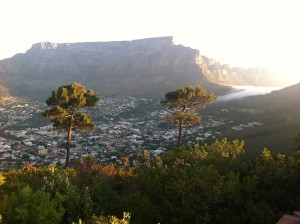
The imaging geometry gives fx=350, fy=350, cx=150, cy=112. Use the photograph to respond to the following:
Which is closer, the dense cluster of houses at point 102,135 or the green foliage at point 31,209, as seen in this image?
the green foliage at point 31,209

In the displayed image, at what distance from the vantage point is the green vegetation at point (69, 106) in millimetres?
38969

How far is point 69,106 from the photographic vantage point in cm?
3953

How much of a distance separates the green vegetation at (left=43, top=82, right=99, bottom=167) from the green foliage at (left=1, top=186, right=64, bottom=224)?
16.7 m

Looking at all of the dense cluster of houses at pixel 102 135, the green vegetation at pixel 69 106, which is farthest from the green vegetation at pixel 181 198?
the dense cluster of houses at pixel 102 135

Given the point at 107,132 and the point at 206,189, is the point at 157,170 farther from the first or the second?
the point at 107,132

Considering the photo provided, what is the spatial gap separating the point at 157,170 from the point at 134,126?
10188 centimetres

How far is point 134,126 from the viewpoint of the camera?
422 feet

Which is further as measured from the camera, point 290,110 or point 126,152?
point 290,110

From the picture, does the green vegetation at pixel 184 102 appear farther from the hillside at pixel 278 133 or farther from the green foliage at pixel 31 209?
the green foliage at pixel 31 209

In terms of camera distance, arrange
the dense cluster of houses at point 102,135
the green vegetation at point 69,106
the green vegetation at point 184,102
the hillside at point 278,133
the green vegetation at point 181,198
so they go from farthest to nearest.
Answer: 1. the dense cluster of houses at point 102,135
2. the hillside at point 278,133
3. the green vegetation at point 184,102
4. the green vegetation at point 69,106
5. the green vegetation at point 181,198

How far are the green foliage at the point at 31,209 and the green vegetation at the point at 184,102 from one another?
2513cm

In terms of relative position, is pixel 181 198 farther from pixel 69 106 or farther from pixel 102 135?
pixel 102 135

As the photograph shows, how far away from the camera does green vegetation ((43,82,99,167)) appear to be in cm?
3897

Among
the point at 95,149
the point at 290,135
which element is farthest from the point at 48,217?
the point at 95,149
